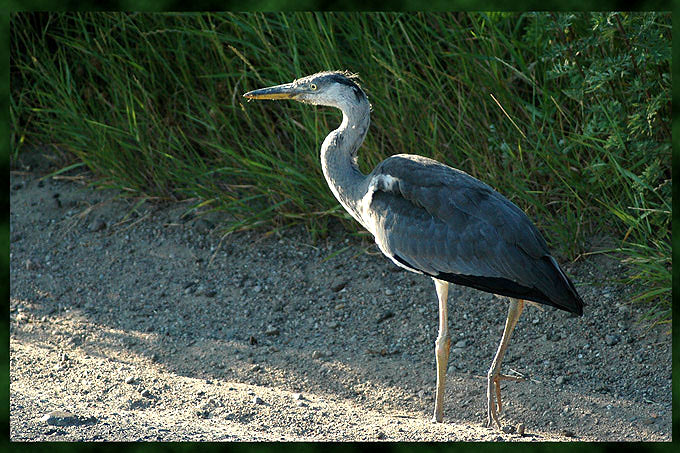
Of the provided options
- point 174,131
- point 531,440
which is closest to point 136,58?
point 174,131

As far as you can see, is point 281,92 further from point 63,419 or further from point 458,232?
point 63,419

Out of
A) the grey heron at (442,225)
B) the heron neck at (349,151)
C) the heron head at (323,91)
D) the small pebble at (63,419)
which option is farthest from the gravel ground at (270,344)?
the heron head at (323,91)

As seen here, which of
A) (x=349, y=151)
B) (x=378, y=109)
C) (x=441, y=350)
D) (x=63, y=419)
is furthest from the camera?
(x=378, y=109)

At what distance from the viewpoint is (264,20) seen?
19.2 ft

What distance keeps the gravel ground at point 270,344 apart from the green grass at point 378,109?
0.93 ft

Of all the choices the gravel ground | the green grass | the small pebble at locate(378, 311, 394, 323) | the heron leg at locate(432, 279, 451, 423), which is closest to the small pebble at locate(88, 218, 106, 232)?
the gravel ground

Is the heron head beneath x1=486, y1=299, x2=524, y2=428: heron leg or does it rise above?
above

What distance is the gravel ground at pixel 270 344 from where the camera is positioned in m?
4.26

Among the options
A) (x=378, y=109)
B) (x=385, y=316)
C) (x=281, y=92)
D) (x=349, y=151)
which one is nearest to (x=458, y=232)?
(x=349, y=151)

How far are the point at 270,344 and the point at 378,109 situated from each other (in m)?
1.79

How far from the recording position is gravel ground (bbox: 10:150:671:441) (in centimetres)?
426

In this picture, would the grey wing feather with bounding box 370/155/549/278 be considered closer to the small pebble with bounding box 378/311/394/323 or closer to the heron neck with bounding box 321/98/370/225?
the heron neck with bounding box 321/98/370/225

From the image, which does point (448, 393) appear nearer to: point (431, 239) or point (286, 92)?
point (431, 239)

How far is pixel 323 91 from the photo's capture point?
457 cm
